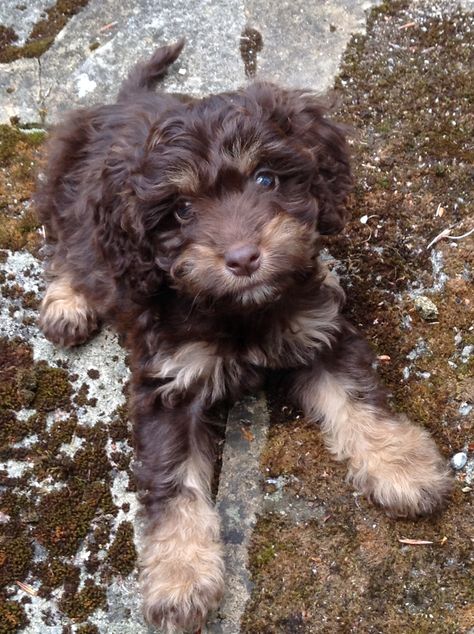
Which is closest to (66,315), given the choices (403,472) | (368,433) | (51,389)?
(51,389)

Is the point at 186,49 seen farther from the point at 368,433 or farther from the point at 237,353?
the point at 368,433

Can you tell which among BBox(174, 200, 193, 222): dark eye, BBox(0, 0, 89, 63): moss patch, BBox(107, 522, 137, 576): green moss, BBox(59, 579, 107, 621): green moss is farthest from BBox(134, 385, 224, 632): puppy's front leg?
BBox(0, 0, 89, 63): moss patch

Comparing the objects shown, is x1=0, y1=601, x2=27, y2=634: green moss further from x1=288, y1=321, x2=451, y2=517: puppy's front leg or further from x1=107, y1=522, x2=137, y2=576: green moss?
x1=288, y1=321, x2=451, y2=517: puppy's front leg

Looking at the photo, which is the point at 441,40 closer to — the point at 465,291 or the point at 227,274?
the point at 465,291

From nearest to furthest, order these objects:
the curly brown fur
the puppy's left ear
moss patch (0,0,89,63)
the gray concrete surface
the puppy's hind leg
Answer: the curly brown fur
the puppy's left ear
the puppy's hind leg
the gray concrete surface
moss patch (0,0,89,63)

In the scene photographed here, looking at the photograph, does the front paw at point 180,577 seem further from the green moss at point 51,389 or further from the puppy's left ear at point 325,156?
the puppy's left ear at point 325,156

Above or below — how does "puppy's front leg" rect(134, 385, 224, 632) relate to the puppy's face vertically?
below

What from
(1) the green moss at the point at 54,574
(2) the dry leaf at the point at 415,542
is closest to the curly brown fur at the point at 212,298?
(2) the dry leaf at the point at 415,542
